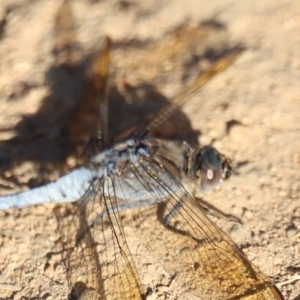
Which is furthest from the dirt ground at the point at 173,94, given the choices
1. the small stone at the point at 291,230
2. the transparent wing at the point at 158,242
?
the transparent wing at the point at 158,242

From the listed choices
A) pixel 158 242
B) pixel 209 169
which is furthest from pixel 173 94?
pixel 158 242

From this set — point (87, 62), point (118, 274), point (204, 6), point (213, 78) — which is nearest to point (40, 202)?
point (118, 274)

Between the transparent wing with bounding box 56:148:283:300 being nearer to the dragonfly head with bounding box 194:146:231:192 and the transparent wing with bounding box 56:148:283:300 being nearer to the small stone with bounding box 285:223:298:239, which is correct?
the dragonfly head with bounding box 194:146:231:192

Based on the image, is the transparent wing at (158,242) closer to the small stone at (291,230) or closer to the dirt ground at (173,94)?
the dirt ground at (173,94)

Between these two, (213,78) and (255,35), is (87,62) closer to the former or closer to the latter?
(213,78)

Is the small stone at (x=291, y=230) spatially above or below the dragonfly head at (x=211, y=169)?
below

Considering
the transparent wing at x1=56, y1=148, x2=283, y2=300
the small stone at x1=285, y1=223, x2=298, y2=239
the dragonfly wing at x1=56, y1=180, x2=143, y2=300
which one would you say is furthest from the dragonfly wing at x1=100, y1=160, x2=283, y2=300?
the small stone at x1=285, y1=223, x2=298, y2=239

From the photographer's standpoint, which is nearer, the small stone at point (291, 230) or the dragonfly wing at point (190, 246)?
the dragonfly wing at point (190, 246)
